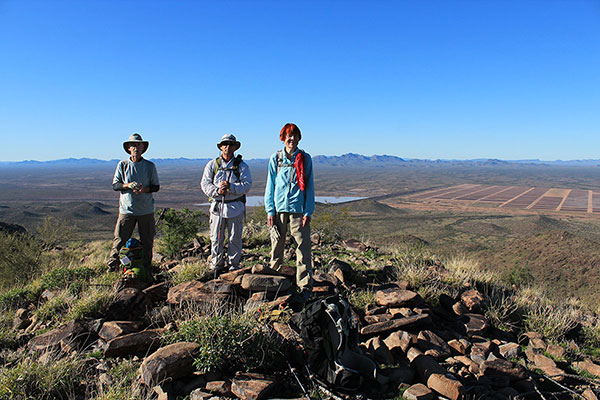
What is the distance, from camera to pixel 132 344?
3.90m

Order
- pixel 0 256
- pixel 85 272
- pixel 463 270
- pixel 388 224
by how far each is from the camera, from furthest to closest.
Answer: pixel 388 224
pixel 0 256
pixel 463 270
pixel 85 272

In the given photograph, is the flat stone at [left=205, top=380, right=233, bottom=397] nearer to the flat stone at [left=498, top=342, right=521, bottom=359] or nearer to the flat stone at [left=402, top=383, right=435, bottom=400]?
the flat stone at [left=402, top=383, right=435, bottom=400]

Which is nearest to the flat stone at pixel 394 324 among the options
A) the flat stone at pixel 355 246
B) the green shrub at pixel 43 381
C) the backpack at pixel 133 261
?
the green shrub at pixel 43 381

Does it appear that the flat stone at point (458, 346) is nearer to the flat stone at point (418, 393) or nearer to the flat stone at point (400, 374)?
the flat stone at point (400, 374)

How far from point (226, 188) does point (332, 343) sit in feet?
9.09

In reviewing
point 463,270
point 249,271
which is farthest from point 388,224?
point 249,271

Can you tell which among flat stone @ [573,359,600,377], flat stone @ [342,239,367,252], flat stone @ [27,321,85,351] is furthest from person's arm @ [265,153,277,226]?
flat stone @ [342,239,367,252]

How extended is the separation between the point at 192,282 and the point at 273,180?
1.84m

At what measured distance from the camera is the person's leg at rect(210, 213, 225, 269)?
17.8 feet

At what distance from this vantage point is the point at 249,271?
5.36 metres

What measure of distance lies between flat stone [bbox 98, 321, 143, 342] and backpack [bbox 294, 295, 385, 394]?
2243 mm

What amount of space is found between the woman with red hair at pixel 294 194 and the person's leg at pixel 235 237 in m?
0.55

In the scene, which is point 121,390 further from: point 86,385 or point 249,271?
point 249,271

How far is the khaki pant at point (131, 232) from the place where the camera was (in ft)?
19.6
